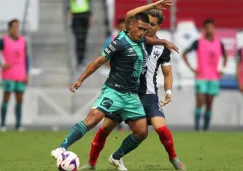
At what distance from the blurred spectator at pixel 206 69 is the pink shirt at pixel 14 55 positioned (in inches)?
145

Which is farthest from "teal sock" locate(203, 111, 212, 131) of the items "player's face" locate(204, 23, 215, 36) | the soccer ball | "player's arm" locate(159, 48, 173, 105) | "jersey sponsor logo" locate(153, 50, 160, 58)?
the soccer ball

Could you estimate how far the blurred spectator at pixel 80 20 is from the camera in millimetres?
22547

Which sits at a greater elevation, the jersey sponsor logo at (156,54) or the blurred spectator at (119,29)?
the jersey sponsor logo at (156,54)

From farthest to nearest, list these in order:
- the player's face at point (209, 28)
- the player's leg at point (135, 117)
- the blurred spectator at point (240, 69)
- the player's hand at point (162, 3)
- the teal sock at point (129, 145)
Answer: the blurred spectator at point (240, 69) → the player's face at point (209, 28) → the teal sock at point (129, 145) → the player's leg at point (135, 117) → the player's hand at point (162, 3)

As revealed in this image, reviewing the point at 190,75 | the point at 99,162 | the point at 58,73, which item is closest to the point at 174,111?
the point at 190,75

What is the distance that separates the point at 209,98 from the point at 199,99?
0.75 feet

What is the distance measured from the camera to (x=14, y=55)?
64.6ft

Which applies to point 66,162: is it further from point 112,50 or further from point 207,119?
point 207,119

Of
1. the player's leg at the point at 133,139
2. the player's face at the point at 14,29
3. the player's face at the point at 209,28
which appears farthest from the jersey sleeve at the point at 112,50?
the player's face at the point at 209,28

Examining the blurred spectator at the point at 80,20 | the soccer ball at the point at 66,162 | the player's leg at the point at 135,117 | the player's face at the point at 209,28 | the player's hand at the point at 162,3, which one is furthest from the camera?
the blurred spectator at the point at 80,20

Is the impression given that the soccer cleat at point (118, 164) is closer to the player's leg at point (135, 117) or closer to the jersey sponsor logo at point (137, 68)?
the player's leg at point (135, 117)

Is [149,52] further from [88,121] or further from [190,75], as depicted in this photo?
[190,75]

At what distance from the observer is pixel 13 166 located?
38.2ft

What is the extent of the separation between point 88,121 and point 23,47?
925cm
